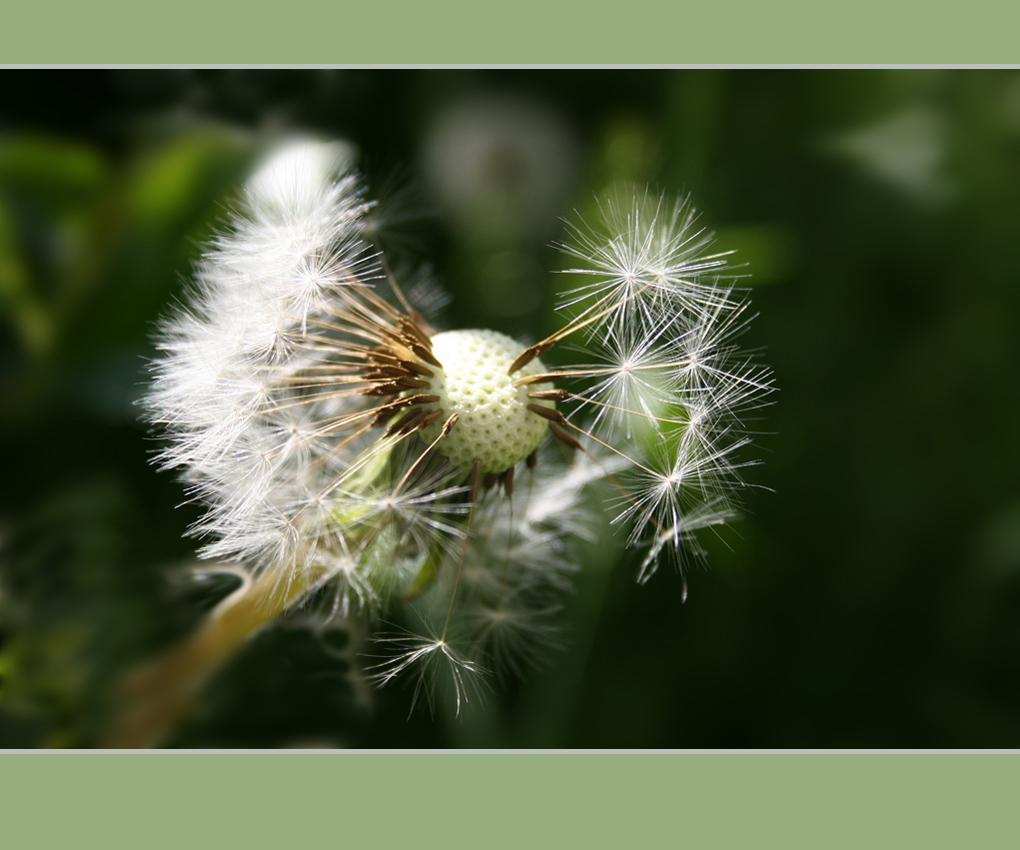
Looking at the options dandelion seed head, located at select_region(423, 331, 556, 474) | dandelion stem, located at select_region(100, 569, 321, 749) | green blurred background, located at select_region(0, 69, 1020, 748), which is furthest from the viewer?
green blurred background, located at select_region(0, 69, 1020, 748)

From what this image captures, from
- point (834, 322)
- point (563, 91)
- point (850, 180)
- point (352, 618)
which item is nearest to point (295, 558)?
point (352, 618)

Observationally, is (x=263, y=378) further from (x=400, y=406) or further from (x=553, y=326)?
(x=553, y=326)

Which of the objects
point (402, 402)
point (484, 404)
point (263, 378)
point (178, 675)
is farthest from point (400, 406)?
point (178, 675)

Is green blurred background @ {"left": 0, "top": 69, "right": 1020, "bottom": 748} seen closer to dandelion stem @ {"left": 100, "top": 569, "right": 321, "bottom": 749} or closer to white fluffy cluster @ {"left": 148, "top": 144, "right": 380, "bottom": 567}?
dandelion stem @ {"left": 100, "top": 569, "right": 321, "bottom": 749}

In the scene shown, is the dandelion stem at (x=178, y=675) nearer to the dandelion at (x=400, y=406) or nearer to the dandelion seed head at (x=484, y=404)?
the dandelion at (x=400, y=406)

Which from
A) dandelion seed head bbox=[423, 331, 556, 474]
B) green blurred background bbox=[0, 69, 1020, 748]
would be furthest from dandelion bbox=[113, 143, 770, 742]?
green blurred background bbox=[0, 69, 1020, 748]

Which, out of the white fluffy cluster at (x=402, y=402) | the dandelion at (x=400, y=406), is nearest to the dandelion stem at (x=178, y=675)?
the dandelion at (x=400, y=406)
